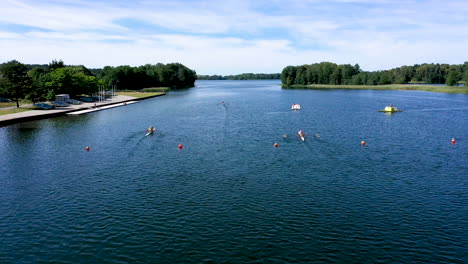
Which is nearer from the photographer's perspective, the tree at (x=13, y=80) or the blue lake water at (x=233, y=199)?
the blue lake water at (x=233, y=199)

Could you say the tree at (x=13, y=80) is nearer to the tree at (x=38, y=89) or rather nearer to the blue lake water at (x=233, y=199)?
the tree at (x=38, y=89)

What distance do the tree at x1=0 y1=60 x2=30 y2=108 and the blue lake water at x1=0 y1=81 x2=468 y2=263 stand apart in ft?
111

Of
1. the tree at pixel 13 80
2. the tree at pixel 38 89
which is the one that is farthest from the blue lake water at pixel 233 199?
the tree at pixel 38 89

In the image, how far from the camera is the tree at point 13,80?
95062mm

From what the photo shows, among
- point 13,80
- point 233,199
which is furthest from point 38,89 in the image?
point 233,199

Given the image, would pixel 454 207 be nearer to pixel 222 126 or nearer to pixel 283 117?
pixel 222 126

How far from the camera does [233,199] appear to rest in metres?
35.0

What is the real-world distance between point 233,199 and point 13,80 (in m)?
88.3

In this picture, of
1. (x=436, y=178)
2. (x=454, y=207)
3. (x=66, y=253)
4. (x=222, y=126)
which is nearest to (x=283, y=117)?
(x=222, y=126)

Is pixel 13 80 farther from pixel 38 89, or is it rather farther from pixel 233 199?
pixel 233 199

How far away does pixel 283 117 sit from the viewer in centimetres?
9769

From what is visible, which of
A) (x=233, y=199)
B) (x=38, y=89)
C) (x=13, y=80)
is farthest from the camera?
(x=38, y=89)

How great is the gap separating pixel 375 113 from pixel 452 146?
49.4m

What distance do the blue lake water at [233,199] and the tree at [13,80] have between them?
33.9m
